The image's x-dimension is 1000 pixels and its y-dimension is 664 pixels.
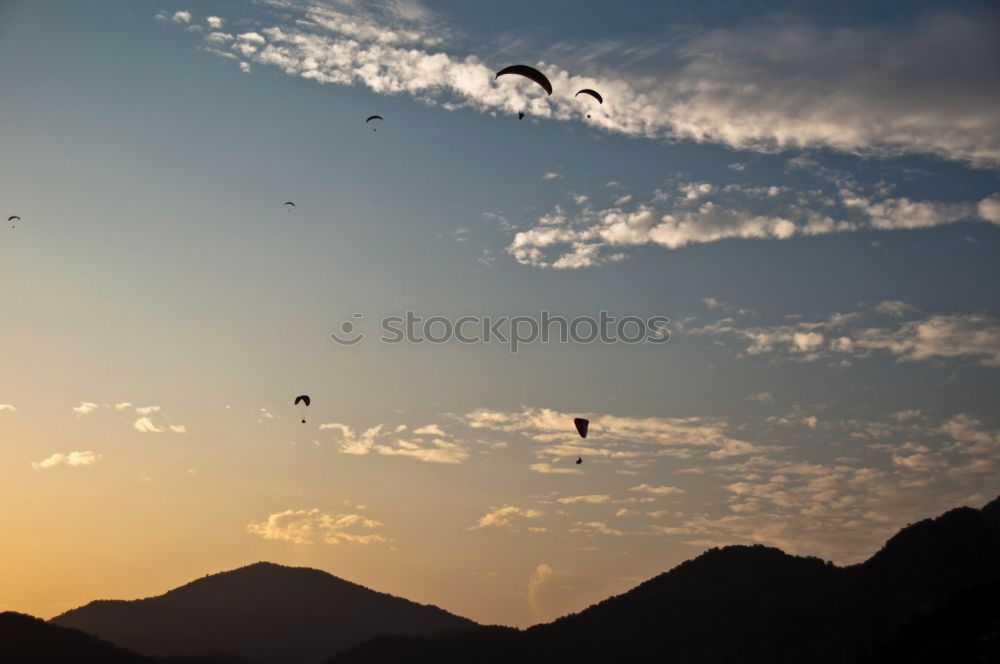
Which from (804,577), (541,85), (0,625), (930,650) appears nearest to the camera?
(541,85)

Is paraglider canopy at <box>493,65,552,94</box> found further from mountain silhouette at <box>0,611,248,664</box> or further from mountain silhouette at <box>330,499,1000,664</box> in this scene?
mountain silhouette at <box>0,611,248,664</box>

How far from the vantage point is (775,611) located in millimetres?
176125

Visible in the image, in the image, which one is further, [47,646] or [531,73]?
[47,646]

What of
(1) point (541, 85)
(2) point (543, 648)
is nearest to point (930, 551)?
(2) point (543, 648)

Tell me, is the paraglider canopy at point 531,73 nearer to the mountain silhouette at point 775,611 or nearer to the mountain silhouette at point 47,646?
the mountain silhouette at point 775,611

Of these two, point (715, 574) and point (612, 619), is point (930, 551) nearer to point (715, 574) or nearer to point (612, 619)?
point (715, 574)

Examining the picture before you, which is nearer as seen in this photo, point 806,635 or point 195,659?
point 806,635

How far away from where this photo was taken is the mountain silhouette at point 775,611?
162m

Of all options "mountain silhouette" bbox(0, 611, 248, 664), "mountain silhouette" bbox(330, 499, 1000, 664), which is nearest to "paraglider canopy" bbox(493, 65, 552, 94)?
"mountain silhouette" bbox(330, 499, 1000, 664)

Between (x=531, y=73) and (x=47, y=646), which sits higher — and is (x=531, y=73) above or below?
above

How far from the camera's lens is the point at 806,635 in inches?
6403

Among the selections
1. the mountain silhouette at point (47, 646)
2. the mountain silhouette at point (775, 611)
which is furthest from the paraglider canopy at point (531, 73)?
the mountain silhouette at point (47, 646)

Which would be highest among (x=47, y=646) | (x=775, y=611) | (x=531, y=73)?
(x=531, y=73)

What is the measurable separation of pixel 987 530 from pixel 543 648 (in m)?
87.4
